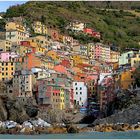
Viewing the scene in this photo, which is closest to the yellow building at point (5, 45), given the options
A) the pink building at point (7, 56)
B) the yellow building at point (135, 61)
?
the pink building at point (7, 56)

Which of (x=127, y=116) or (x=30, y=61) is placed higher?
(x=30, y=61)

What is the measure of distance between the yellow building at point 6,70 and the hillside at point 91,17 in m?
18.0

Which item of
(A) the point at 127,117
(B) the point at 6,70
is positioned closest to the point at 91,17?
(B) the point at 6,70

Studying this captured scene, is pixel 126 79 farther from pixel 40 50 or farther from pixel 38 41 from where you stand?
pixel 38 41

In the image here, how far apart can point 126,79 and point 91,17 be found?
131ft

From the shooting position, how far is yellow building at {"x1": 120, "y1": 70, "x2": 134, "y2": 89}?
176 ft

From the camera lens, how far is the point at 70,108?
53.8 metres

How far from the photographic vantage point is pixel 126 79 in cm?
5416

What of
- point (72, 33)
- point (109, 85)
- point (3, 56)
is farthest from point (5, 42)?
point (72, 33)

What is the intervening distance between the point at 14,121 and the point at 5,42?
1666 cm

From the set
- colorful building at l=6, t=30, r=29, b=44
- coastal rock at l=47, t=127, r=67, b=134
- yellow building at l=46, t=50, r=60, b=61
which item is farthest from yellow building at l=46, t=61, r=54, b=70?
coastal rock at l=47, t=127, r=67, b=134

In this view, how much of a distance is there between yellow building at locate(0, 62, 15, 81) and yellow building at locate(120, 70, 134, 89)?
11005 mm

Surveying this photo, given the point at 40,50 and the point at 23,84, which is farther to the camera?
the point at 40,50

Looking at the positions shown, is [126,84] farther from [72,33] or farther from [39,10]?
[39,10]
